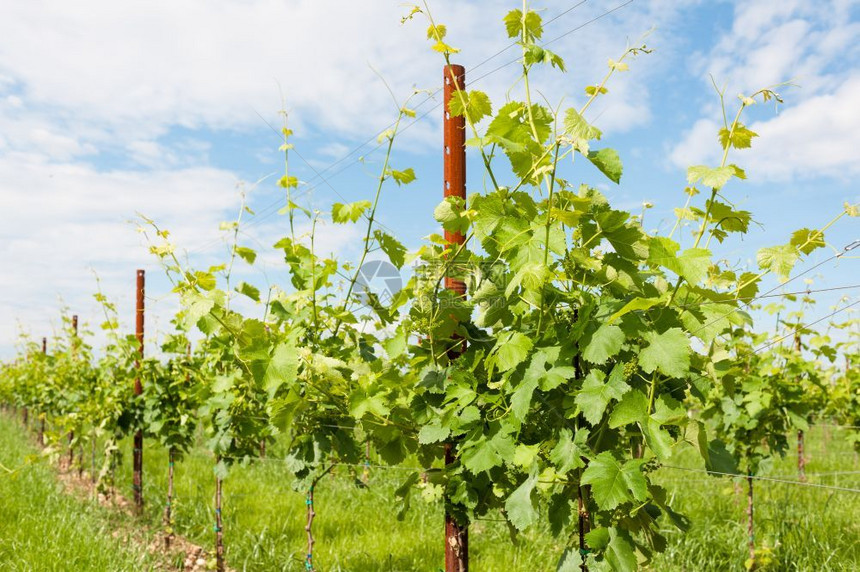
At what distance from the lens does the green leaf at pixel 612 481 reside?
1.66m

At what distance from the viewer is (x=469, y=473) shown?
2.24m

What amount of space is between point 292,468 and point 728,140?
2474 mm

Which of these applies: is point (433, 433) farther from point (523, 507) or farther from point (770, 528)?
point (770, 528)

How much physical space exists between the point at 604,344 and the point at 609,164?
20.9 inches

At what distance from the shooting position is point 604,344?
1733 millimetres

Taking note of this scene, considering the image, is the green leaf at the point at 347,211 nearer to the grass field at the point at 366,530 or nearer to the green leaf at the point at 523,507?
the green leaf at the point at 523,507

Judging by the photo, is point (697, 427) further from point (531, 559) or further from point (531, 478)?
point (531, 559)

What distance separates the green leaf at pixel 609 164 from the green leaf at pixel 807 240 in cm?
64

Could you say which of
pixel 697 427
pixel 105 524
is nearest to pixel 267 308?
pixel 697 427

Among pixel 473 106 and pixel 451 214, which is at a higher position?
pixel 473 106

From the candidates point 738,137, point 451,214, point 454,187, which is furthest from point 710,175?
point 454,187

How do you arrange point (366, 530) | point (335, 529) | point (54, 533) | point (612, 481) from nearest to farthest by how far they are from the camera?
point (612, 481)
point (54, 533)
point (366, 530)
point (335, 529)

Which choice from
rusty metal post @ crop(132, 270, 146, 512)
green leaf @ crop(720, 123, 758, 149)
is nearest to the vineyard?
green leaf @ crop(720, 123, 758, 149)

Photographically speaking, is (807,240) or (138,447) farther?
(138,447)
